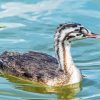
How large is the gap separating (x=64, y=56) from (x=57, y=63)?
493mm

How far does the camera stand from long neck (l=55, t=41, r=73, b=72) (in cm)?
1551

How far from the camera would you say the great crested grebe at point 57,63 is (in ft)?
50.4

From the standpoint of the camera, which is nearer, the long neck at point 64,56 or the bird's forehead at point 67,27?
the bird's forehead at point 67,27

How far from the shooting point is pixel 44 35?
1859cm

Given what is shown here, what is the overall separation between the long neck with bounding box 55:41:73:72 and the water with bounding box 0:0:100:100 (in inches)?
19.9

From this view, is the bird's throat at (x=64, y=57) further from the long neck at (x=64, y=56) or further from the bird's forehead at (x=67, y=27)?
the bird's forehead at (x=67, y=27)

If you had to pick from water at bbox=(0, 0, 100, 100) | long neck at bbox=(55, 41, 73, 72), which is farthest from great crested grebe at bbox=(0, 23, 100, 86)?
water at bbox=(0, 0, 100, 100)

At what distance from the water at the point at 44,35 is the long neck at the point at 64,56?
504mm

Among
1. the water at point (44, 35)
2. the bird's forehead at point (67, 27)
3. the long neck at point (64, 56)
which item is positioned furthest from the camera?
the long neck at point (64, 56)

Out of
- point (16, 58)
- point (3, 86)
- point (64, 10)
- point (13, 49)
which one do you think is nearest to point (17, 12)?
point (64, 10)

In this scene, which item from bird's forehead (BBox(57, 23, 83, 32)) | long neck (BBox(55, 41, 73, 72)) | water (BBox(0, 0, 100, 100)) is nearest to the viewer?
water (BBox(0, 0, 100, 100))

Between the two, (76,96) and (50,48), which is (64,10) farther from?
(76,96)

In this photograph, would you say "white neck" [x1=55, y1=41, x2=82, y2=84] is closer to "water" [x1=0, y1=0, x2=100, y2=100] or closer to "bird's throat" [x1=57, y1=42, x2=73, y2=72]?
"bird's throat" [x1=57, y1=42, x2=73, y2=72]

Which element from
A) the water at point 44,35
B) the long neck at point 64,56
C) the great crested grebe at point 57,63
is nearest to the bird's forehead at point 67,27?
the great crested grebe at point 57,63
